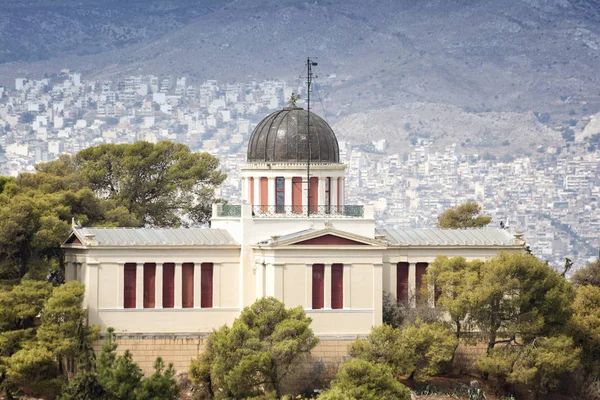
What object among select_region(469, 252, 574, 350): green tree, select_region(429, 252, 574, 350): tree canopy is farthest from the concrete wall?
select_region(469, 252, 574, 350): green tree

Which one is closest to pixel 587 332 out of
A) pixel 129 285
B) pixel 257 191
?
pixel 257 191

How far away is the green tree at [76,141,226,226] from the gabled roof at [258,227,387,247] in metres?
23.2

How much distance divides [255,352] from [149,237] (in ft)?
34.8

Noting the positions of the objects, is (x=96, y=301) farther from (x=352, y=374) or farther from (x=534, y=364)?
(x=534, y=364)

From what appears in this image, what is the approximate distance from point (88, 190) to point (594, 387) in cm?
2825

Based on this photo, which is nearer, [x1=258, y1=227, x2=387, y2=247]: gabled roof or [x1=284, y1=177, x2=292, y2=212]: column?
[x1=258, y1=227, x2=387, y2=247]: gabled roof

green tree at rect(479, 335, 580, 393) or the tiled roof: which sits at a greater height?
the tiled roof

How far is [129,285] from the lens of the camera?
81.8 meters

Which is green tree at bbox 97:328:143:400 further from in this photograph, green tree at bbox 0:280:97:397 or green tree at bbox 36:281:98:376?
green tree at bbox 36:281:98:376

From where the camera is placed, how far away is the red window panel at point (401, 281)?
→ 279 feet

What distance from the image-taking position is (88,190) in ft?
307

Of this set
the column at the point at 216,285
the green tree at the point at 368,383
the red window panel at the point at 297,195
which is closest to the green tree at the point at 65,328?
the column at the point at 216,285

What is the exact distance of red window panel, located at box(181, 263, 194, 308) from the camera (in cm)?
8250

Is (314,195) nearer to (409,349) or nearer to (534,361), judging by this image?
(409,349)
